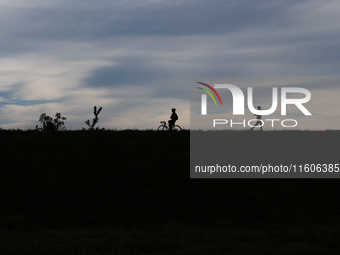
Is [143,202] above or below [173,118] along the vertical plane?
below

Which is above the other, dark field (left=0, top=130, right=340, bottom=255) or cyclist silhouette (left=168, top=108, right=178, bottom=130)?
cyclist silhouette (left=168, top=108, right=178, bottom=130)

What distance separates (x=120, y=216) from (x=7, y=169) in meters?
9.15

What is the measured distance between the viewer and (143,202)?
59.9ft

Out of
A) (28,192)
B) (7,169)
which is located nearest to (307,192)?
(28,192)

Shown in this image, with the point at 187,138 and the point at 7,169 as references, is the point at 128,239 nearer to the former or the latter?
the point at 7,169

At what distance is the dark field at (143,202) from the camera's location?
445 inches

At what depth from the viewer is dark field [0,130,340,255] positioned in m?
11.3

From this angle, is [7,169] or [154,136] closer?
[7,169]

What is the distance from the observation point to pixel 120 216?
16750 millimetres

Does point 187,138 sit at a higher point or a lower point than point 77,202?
Answer: higher

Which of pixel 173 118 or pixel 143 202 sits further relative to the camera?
pixel 173 118

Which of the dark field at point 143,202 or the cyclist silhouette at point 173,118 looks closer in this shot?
the dark field at point 143,202

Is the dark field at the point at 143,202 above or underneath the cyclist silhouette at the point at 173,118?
underneath

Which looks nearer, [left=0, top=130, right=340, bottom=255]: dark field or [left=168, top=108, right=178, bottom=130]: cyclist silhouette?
[left=0, top=130, right=340, bottom=255]: dark field
